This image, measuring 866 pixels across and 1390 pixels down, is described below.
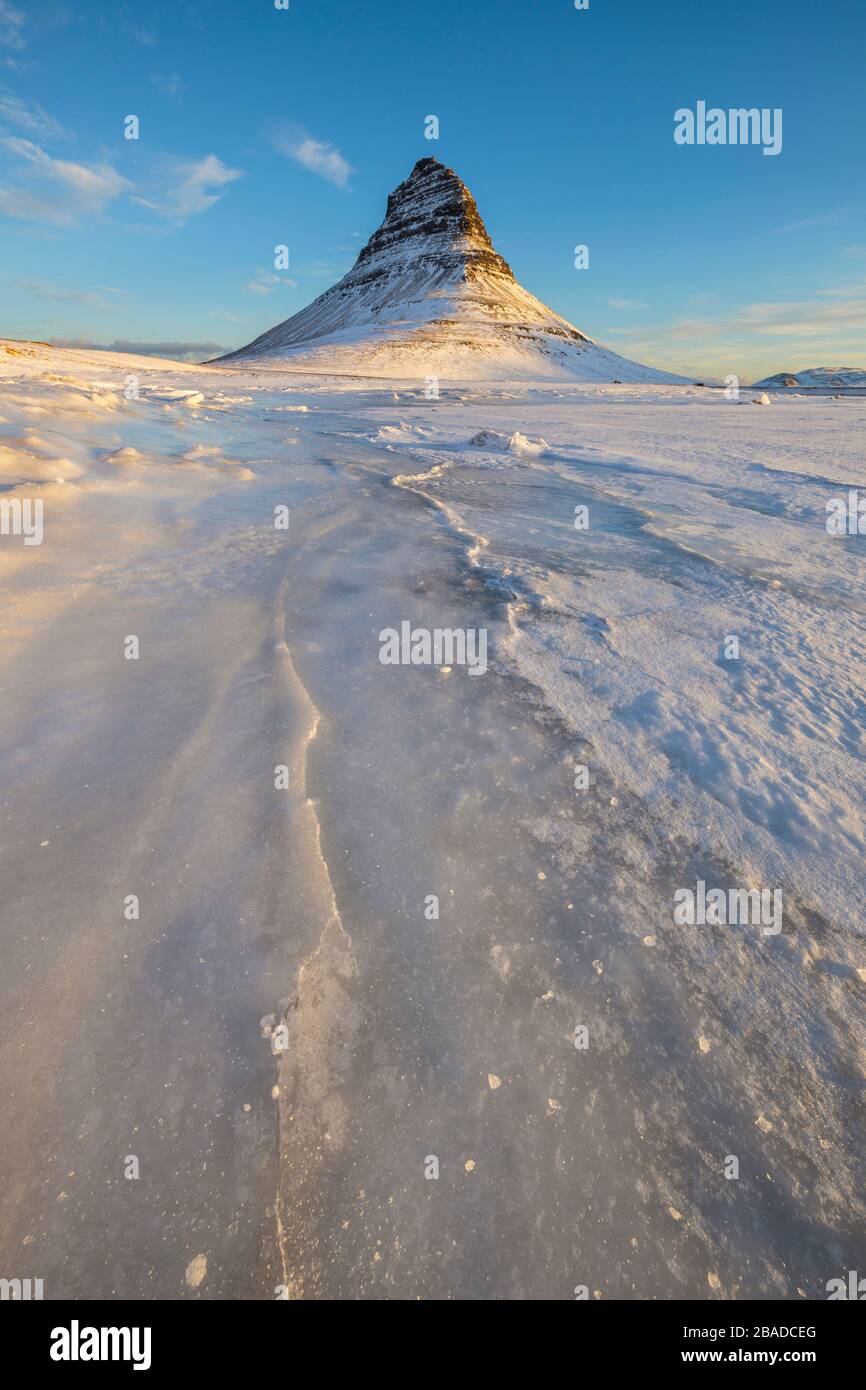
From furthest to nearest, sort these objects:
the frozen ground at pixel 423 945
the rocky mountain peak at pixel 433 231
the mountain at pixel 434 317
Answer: the rocky mountain peak at pixel 433 231 < the mountain at pixel 434 317 < the frozen ground at pixel 423 945

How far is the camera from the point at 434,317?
7650 centimetres

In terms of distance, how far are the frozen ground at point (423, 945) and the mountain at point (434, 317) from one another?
187ft

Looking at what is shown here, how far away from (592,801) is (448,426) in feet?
47.5

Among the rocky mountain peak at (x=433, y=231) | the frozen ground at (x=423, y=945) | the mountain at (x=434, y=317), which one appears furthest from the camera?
the rocky mountain peak at (x=433, y=231)

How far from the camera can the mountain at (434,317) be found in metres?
61.0

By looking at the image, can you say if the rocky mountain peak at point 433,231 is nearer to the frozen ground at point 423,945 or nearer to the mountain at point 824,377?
the mountain at point 824,377

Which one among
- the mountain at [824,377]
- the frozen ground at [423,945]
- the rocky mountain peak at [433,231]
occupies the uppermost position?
the rocky mountain peak at [433,231]

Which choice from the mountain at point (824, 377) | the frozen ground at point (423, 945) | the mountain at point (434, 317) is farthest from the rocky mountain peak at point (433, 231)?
the frozen ground at point (423, 945)

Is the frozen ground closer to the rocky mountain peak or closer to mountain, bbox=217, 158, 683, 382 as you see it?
mountain, bbox=217, 158, 683, 382

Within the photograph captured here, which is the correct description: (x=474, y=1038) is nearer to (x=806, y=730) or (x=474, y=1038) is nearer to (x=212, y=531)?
(x=806, y=730)

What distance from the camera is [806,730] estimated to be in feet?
8.38

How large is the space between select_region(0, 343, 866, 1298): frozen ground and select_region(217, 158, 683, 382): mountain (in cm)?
5712
